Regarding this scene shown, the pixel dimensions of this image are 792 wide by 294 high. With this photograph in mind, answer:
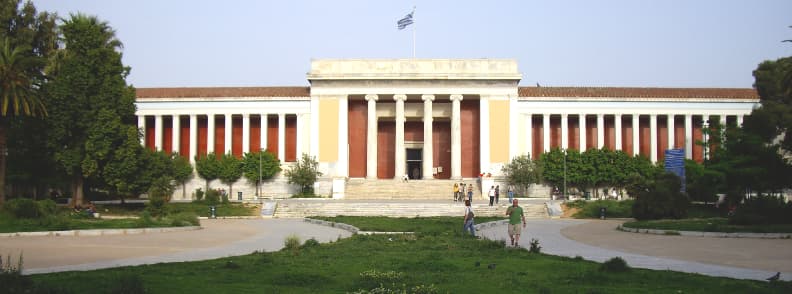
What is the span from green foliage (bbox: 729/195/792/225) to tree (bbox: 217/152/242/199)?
129ft

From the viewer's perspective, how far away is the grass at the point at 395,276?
1151cm

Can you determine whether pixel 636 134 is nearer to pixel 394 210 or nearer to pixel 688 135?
pixel 688 135

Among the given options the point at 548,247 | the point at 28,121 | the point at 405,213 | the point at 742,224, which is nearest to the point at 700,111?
the point at 405,213

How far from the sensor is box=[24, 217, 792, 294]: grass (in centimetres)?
1151

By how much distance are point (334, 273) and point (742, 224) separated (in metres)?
19.0

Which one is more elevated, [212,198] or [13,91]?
[13,91]

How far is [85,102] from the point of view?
40.9 m

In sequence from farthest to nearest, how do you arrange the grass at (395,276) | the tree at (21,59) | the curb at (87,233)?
the tree at (21,59)
the curb at (87,233)
the grass at (395,276)

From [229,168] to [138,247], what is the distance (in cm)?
3830

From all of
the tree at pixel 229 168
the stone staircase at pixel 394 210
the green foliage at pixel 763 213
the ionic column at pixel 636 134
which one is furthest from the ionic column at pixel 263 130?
the green foliage at pixel 763 213

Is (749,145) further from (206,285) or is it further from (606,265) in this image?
(206,285)

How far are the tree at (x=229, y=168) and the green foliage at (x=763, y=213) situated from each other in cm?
3933

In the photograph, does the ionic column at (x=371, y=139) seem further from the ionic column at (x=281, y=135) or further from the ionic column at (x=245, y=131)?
the ionic column at (x=245, y=131)

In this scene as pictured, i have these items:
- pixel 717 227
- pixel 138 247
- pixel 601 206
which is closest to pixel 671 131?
pixel 601 206
